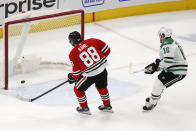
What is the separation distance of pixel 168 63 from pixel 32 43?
2.38 meters

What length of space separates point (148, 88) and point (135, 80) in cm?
32

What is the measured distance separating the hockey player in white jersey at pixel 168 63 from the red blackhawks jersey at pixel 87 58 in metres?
0.58

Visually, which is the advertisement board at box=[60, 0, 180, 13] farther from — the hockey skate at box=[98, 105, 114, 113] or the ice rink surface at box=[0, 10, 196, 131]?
the hockey skate at box=[98, 105, 114, 113]

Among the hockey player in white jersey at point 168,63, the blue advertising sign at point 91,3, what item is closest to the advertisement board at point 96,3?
the blue advertising sign at point 91,3

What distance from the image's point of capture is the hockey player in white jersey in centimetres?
527

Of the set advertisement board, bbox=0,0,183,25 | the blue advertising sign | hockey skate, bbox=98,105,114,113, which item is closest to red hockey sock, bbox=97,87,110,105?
hockey skate, bbox=98,105,114,113

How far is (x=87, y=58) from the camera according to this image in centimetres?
516

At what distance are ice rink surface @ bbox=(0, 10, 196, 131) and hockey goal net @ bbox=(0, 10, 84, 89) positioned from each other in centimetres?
28

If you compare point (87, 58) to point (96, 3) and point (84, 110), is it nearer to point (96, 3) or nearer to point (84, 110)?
point (84, 110)

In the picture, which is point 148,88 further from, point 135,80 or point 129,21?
point 129,21

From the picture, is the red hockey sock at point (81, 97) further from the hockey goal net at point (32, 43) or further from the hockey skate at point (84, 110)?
the hockey goal net at point (32, 43)

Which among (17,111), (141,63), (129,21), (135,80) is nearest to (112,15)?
(129,21)

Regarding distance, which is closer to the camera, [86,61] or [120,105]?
[86,61]

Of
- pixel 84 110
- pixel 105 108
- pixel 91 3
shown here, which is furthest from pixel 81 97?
pixel 91 3
